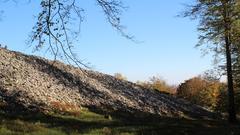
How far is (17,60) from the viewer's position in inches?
1302

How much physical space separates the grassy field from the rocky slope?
2171mm

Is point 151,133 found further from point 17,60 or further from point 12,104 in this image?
point 17,60

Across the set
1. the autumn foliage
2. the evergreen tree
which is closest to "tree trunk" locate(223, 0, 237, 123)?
the evergreen tree

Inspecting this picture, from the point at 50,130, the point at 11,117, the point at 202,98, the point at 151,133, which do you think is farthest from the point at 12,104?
the point at 202,98

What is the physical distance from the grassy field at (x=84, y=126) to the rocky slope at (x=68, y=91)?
85.5 inches

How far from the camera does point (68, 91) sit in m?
31.0

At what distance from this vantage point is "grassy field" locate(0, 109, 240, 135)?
19156 millimetres

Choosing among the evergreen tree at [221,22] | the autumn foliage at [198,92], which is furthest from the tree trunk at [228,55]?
the autumn foliage at [198,92]

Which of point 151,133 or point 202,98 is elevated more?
point 202,98

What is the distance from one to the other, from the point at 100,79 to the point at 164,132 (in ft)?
52.3

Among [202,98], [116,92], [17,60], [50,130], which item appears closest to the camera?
[50,130]

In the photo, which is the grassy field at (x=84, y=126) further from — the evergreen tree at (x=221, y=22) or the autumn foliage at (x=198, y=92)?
the autumn foliage at (x=198, y=92)

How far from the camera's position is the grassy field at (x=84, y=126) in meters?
19.2

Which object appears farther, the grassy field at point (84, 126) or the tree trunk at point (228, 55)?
the tree trunk at point (228, 55)
